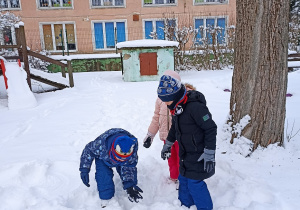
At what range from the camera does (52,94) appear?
7.11 meters

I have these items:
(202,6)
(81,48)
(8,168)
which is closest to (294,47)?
(202,6)

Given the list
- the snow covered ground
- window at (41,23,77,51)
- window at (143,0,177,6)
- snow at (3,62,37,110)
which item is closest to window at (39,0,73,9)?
window at (41,23,77,51)

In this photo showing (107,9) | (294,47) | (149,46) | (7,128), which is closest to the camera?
(7,128)

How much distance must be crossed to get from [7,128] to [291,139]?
4.46 metres

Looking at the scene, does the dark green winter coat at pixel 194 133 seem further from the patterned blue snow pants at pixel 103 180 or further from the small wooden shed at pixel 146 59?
the small wooden shed at pixel 146 59

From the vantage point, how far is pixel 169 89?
183cm

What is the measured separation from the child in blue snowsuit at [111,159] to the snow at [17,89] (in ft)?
14.0

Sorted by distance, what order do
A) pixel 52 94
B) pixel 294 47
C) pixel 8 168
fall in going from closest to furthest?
pixel 8 168
pixel 52 94
pixel 294 47

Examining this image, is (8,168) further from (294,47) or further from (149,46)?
(294,47)

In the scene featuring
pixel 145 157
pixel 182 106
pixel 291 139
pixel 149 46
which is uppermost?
pixel 149 46

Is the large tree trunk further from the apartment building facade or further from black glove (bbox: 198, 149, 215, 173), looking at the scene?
the apartment building facade

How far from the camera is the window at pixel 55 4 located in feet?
50.0

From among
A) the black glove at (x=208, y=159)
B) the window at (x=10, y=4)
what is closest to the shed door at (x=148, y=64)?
the black glove at (x=208, y=159)

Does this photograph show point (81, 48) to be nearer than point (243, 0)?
No
